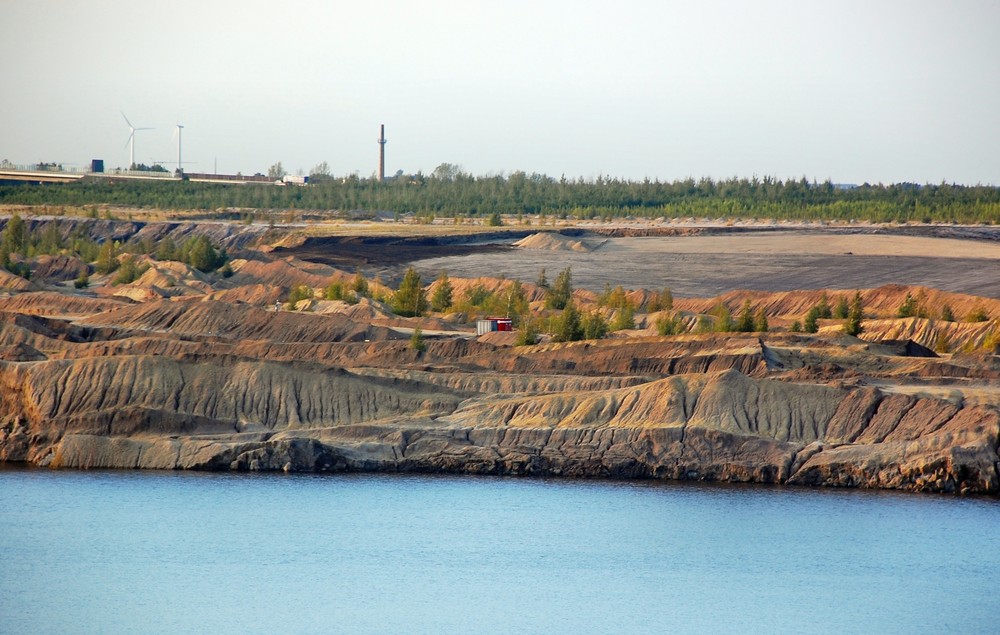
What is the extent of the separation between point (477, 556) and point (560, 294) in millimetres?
53160

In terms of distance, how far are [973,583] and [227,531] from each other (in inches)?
842

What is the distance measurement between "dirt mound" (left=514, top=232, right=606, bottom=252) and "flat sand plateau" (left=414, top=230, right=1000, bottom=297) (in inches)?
38.6

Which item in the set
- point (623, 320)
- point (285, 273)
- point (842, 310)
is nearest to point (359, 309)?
point (623, 320)

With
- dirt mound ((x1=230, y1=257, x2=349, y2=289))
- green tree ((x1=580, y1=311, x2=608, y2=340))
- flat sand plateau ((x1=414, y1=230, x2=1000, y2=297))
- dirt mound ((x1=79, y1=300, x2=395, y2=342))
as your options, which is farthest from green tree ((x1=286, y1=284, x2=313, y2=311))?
green tree ((x1=580, y1=311, x2=608, y2=340))

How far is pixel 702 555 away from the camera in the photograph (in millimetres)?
45531

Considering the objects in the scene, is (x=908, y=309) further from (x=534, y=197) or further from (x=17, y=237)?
(x=534, y=197)

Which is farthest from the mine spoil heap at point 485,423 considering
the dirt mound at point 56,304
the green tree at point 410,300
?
the green tree at point 410,300

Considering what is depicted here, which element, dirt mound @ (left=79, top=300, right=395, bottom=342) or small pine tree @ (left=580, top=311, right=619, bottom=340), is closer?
small pine tree @ (left=580, top=311, right=619, bottom=340)

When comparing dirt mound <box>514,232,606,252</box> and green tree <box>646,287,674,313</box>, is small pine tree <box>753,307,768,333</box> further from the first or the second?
dirt mound <box>514,232,606,252</box>

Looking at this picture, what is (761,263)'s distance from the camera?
116 metres

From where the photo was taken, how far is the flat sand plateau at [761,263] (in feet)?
349

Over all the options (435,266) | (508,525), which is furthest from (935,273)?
(508,525)

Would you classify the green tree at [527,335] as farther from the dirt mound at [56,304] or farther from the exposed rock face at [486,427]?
the dirt mound at [56,304]

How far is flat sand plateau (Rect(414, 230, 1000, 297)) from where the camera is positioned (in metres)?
106
